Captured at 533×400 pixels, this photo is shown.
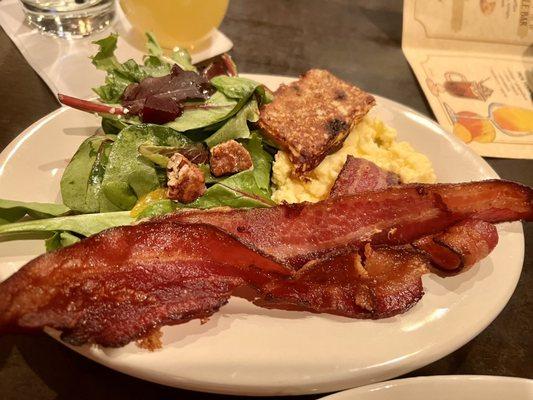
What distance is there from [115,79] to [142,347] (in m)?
1.13

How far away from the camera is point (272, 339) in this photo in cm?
129

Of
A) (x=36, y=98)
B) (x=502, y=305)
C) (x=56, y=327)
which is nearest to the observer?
(x=56, y=327)

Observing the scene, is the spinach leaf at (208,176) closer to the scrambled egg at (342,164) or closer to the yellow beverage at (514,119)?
the scrambled egg at (342,164)

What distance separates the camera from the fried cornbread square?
5.90ft

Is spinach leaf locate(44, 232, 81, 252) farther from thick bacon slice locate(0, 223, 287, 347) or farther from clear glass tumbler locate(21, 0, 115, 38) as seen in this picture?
clear glass tumbler locate(21, 0, 115, 38)

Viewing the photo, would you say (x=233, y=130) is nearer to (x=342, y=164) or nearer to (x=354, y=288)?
(x=342, y=164)

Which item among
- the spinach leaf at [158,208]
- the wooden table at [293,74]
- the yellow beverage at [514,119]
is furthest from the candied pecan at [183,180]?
the yellow beverage at [514,119]

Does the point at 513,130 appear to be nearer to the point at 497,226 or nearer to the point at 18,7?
the point at 497,226

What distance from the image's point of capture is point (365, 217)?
1495mm

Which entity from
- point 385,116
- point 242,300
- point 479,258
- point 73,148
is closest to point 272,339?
point 242,300

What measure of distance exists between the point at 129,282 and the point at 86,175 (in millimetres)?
518

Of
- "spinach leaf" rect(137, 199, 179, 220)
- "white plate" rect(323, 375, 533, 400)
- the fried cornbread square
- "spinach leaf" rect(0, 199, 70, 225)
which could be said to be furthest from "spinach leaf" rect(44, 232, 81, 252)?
"white plate" rect(323, 375, 533, 400)

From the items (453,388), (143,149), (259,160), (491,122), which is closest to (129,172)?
(143,149)

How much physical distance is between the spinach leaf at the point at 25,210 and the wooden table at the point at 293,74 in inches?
13.3
